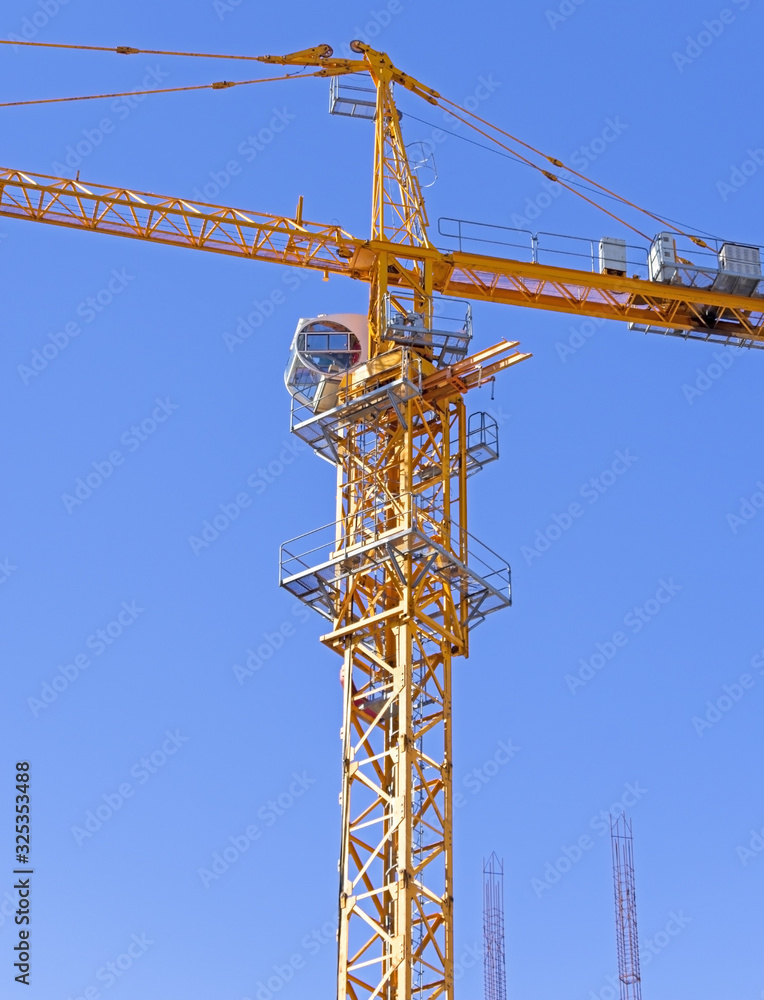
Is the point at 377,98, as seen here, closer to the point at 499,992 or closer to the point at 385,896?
the point at 385,896

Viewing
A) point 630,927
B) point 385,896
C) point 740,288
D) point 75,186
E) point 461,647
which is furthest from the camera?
point 630,927

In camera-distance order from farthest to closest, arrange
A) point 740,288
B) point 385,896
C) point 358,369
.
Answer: point 740,288 < point 358,369 < point 385,896

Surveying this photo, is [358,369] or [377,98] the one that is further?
[377,98]

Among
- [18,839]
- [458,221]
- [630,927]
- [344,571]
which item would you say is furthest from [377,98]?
[630,927]

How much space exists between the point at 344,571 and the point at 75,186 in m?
14.0

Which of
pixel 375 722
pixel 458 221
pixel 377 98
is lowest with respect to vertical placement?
pixel 375 722

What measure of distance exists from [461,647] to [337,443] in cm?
604

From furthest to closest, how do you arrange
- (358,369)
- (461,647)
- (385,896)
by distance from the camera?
(358,369), (461,647), (385,896)

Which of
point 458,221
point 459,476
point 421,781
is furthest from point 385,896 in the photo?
point 458,221

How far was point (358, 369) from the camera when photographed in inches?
1768

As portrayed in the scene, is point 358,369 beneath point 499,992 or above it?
above

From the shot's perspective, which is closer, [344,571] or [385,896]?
[385,896]

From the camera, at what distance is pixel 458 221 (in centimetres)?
4925

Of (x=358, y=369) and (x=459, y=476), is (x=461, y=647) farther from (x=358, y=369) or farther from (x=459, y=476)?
(x=358, y=369)
